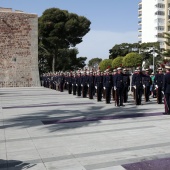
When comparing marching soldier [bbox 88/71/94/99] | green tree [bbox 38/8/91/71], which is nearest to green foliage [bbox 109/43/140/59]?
green tree [bbox 38/8/91/71]

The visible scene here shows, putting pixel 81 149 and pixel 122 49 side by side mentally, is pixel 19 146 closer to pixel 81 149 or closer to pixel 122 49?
pixel 81 149

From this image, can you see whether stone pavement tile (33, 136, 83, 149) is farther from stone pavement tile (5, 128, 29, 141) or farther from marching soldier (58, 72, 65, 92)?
marching soldier (58, 72, 65, 92)

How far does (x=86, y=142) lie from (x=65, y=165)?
142cm

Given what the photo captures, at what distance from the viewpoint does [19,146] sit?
222 inches

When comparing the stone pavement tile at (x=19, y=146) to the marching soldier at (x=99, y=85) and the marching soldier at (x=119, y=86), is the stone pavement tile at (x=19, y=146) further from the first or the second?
the marching soldier at (x=99, y=85)

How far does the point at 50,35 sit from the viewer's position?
1457 inches

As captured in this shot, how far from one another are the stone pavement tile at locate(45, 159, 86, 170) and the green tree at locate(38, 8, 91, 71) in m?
32.6

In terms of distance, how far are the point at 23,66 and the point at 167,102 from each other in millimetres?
21186

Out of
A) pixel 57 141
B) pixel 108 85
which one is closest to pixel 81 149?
pixel 57 141

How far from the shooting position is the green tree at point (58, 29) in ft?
121

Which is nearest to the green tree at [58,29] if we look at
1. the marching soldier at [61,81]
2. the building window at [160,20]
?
the marching soldier at [61,81]

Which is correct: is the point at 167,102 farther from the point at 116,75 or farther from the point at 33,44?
the point at 33,44

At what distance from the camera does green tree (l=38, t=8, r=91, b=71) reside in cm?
3677

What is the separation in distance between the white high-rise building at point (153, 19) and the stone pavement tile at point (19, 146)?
2902 inches
